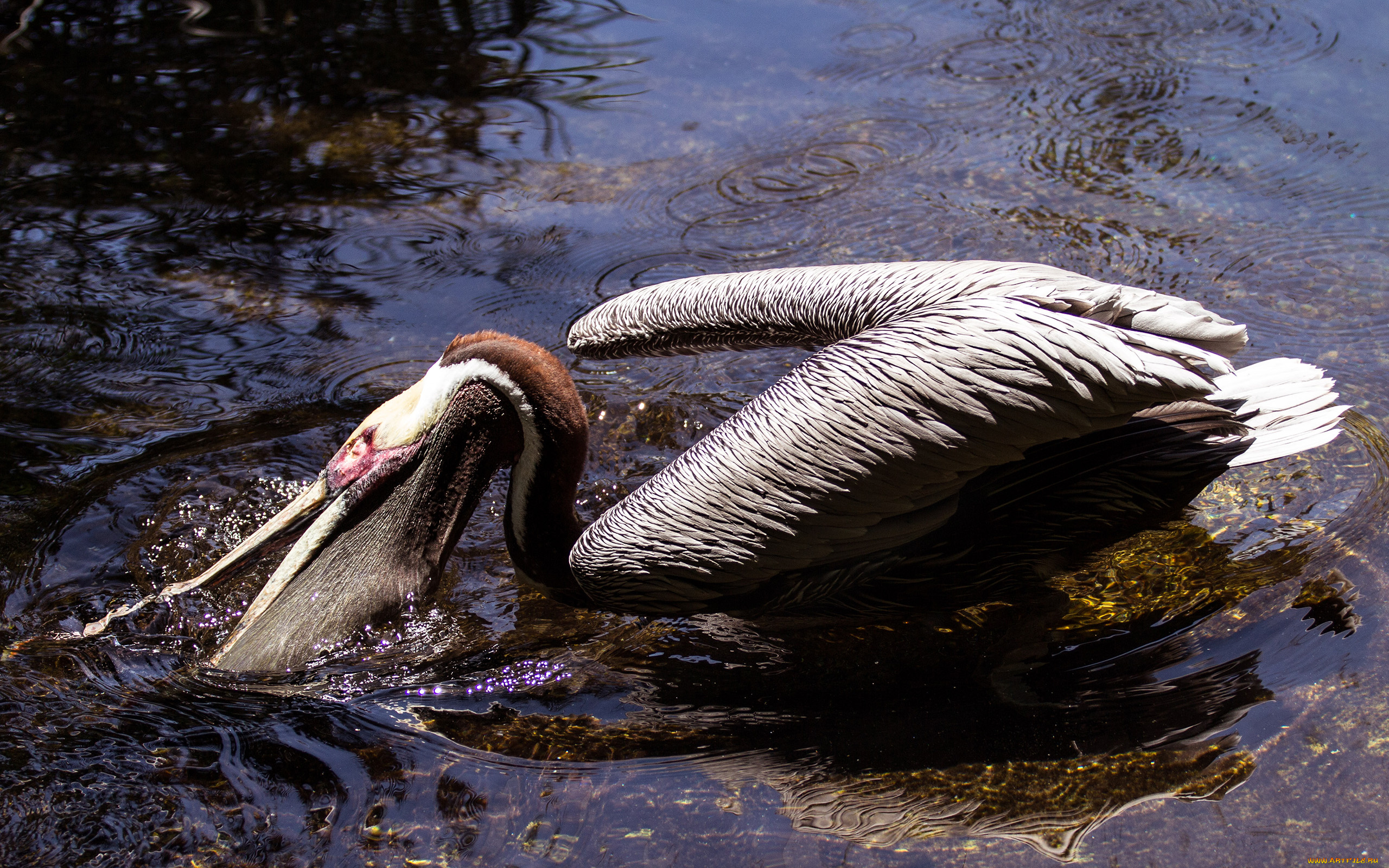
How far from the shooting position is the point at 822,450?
2.53 meters

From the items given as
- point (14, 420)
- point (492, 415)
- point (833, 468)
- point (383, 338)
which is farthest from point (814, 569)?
point (14, 420)

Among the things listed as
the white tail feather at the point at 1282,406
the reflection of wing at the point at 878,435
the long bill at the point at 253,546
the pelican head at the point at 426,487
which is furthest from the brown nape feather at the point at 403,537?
the white tail feather at the point at 1282,406

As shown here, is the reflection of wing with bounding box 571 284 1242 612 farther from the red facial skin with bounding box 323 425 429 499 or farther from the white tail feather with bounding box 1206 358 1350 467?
the red facial skin with bounding box 323 425 429 499

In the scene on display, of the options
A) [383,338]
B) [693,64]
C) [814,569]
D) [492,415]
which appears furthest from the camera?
[693,64]

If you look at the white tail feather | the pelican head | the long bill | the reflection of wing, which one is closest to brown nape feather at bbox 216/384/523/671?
the pelican head

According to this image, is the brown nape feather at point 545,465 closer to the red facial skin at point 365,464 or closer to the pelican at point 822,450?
the pelican at point 822,450

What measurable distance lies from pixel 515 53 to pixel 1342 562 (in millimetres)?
4574

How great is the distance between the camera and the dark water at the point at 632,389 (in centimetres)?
239

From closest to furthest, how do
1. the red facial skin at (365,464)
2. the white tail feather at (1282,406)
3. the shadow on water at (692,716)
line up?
the shadow on water at (692,716)
the white tail feather at (1282,406)
the red facial skin at (365,464)

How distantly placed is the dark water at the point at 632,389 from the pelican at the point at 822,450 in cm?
24

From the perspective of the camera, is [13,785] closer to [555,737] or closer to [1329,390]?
[555,737]

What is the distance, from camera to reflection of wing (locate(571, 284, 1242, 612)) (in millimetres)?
2408

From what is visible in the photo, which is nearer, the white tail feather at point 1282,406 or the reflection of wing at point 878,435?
the reflection of wing at point 878,435

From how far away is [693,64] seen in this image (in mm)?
5660
